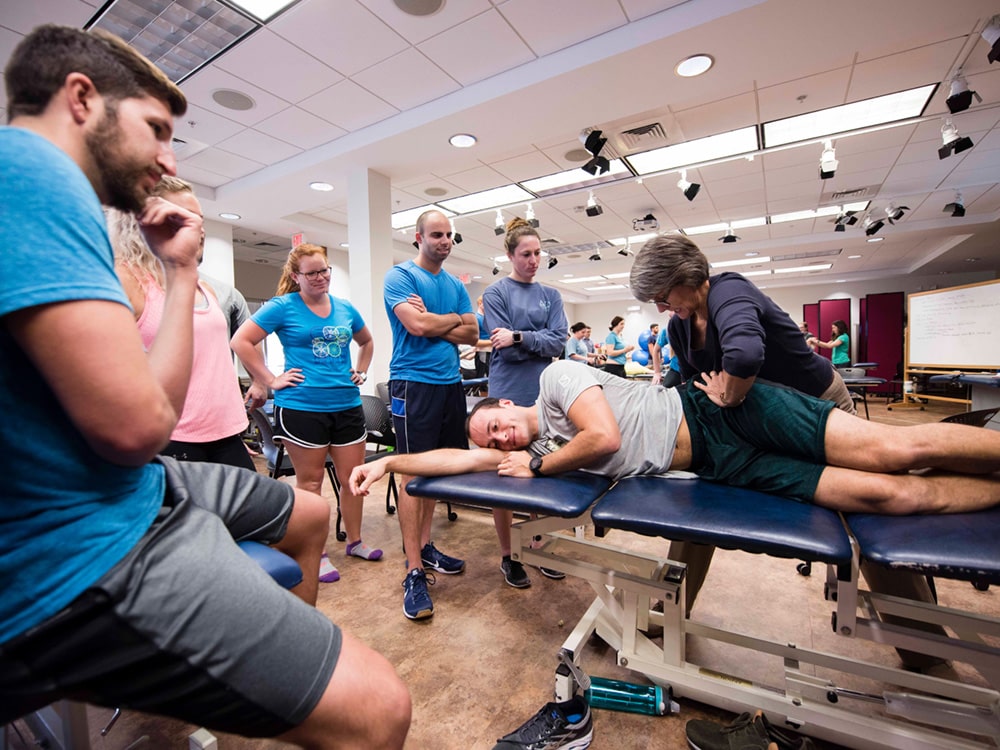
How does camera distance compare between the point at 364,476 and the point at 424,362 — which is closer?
the point at 364,476

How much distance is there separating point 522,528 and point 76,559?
113 centimetres

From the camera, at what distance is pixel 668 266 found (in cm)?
151

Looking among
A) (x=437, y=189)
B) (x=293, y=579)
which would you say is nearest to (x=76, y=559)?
(x=293, y=579)

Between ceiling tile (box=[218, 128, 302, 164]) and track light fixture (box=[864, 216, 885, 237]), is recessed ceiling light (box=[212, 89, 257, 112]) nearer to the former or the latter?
ceiling tile (box=[218, 128, 302, 164])

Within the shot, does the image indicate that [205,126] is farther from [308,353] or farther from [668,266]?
[668,266]

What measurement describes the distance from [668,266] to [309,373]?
5.51ft

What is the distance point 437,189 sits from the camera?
5.73 meters

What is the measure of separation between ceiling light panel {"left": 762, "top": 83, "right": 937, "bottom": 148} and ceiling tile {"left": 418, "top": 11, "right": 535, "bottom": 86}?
8.94 ft

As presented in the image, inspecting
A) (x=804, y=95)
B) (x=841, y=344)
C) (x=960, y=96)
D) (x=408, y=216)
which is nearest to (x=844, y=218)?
(x=841, y=344)

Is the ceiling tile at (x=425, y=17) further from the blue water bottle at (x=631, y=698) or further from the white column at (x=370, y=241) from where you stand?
the blue water bottle at (x=631, y=698)

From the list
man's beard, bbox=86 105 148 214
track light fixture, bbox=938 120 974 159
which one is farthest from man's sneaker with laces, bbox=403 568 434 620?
track light fixture, bbox=938 120 974 159

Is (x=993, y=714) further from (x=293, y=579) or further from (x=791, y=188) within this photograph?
(x=791, y=188)

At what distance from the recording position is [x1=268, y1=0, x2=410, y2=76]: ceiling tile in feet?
9.18

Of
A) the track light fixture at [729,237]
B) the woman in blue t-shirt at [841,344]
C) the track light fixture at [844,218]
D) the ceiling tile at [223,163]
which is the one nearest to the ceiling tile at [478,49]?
the ceiling tile at [223,163]
